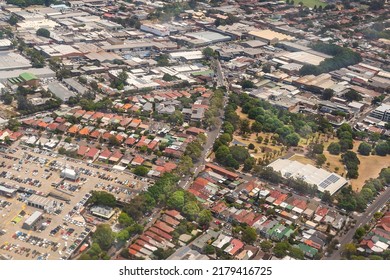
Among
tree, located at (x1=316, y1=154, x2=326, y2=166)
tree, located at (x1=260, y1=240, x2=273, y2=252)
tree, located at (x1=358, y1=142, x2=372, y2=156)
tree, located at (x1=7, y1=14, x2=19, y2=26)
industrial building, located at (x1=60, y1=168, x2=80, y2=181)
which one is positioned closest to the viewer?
A: tree, located at (x1=260, y1=240, x2=273, y2=252)

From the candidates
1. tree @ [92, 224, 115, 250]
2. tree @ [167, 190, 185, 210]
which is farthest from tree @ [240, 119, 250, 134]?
tree @ [92, 224, 115, 250]

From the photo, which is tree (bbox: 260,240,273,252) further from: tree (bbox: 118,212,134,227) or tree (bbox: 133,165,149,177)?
tree (bbox: 133,165,149,177)

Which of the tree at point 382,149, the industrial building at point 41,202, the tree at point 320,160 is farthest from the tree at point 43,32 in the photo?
the tree at point 382,149

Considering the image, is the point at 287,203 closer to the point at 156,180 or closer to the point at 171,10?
the point at 156,180

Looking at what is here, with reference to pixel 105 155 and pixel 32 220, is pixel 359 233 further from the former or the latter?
pixel 32 220

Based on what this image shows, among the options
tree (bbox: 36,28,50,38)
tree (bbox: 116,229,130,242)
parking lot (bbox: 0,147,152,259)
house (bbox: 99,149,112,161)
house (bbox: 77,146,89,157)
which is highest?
tree (bbox: 116,229,130,242)

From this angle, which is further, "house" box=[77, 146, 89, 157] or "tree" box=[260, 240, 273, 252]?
"house" box=[77, 146, 89, 157]
